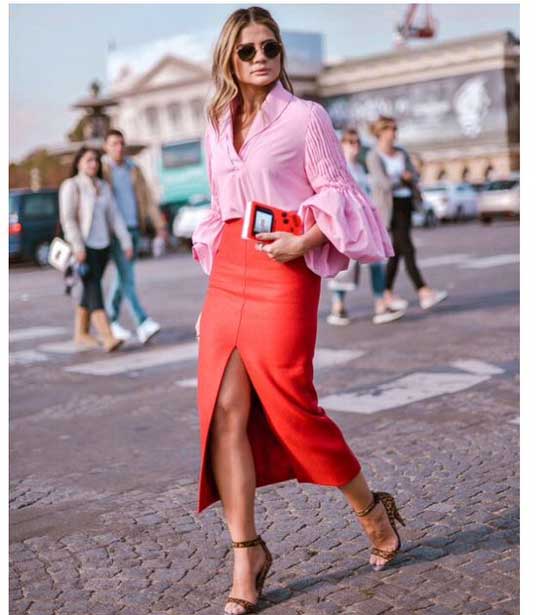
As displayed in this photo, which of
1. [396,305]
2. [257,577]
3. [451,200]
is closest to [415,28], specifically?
Answer: [451,200]

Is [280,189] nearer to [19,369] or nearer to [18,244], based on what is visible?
[19,369]

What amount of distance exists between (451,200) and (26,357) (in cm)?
3081

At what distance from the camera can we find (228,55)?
3.52m

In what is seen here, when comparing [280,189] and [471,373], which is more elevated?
[280,189]

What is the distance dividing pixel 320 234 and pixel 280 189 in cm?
17

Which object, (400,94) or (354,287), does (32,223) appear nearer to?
(354,287)

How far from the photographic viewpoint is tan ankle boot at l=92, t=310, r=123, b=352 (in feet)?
31.7

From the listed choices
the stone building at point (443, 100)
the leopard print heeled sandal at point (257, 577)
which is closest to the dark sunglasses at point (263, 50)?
the leopard print heeled sandal at point (257, 577)

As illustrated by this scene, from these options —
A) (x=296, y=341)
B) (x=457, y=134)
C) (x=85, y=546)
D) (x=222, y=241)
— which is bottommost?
(x=85, y=546)

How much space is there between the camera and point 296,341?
3.49 m

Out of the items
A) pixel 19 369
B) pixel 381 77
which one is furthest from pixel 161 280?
pixel 381 77

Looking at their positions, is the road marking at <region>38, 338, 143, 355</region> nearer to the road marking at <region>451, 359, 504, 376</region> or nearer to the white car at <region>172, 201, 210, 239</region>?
the road marking at <region>451, 359, 504, 376</region>

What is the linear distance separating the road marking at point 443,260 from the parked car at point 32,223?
8.96 metres

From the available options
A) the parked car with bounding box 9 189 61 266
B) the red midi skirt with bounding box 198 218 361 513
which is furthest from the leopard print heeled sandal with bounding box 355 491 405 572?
the parked car with bounding box 9 189 61 266
